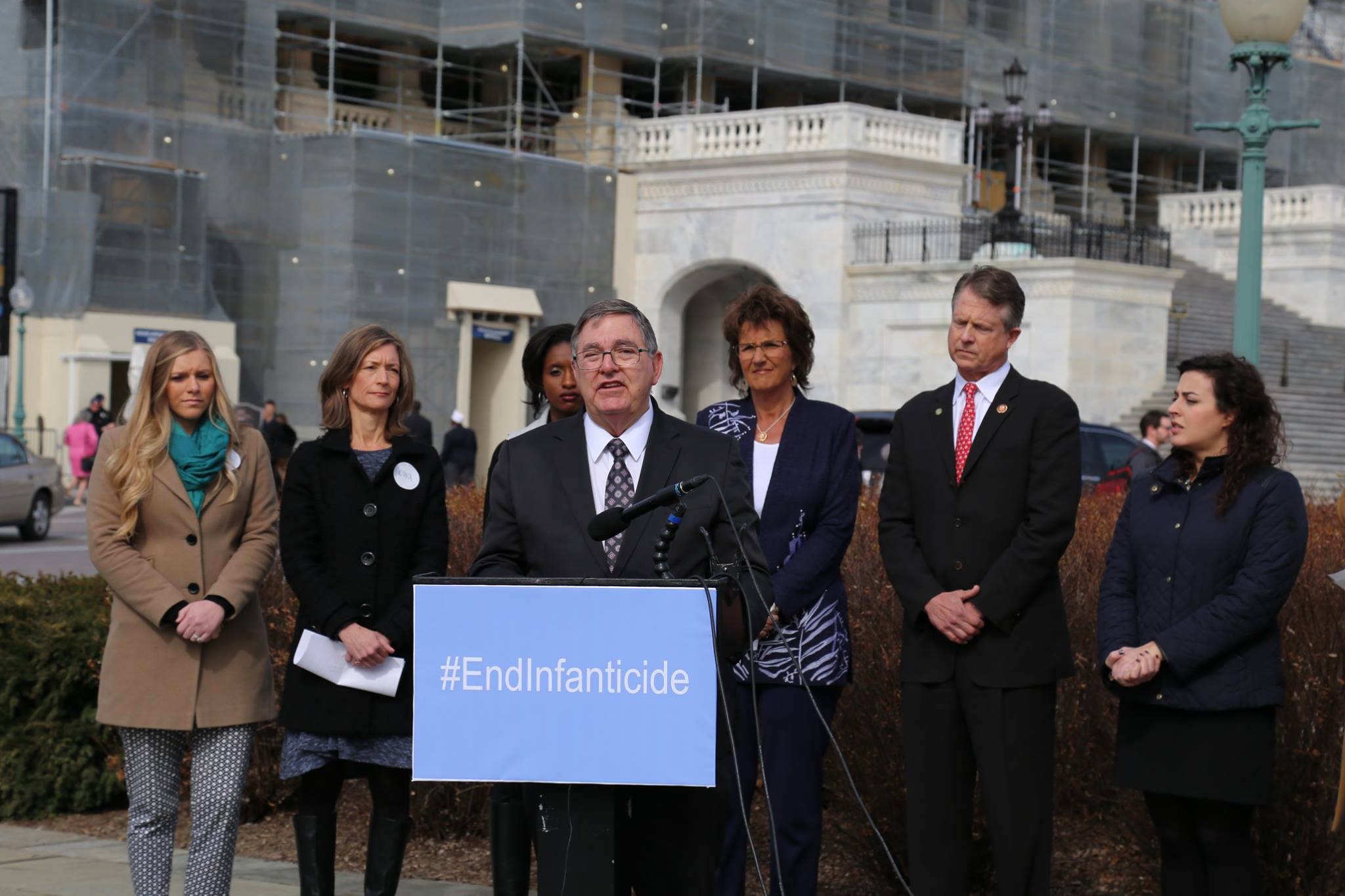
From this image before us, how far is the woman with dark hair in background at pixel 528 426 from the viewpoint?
6.78 metres

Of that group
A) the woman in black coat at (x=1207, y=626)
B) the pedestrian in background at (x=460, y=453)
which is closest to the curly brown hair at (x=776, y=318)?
the woman in black coat at (x=1207, y=626)

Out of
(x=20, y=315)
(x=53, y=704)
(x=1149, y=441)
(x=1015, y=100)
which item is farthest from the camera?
(x=1015, y=100)

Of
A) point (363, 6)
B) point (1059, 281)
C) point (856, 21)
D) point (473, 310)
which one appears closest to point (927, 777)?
point (1059, 281)

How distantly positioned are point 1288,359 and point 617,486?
3761 cm

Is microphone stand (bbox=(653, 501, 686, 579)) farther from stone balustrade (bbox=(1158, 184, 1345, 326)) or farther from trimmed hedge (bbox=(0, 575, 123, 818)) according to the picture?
stone balustrade (bbox=(1158, 184, 1345, 326))

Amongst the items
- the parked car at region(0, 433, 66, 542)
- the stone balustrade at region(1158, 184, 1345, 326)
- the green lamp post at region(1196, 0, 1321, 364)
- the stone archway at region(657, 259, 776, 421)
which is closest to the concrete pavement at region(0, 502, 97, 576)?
the parked car at region(0, 433, 66, 542)

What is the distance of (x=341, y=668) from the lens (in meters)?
6.99

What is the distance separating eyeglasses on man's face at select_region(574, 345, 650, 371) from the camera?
5492mm

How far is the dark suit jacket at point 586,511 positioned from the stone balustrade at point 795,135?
113 ft

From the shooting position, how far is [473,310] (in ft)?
134

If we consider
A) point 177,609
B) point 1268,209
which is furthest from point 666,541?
point 1268,209

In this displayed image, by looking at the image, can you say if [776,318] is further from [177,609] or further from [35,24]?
[35,24]

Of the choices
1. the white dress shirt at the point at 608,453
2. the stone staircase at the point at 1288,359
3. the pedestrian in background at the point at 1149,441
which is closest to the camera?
the white dress shirt at the point at 608,453

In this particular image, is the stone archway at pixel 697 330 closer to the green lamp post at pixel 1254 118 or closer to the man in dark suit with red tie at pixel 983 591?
the green lamp post at pixel 1254 118
